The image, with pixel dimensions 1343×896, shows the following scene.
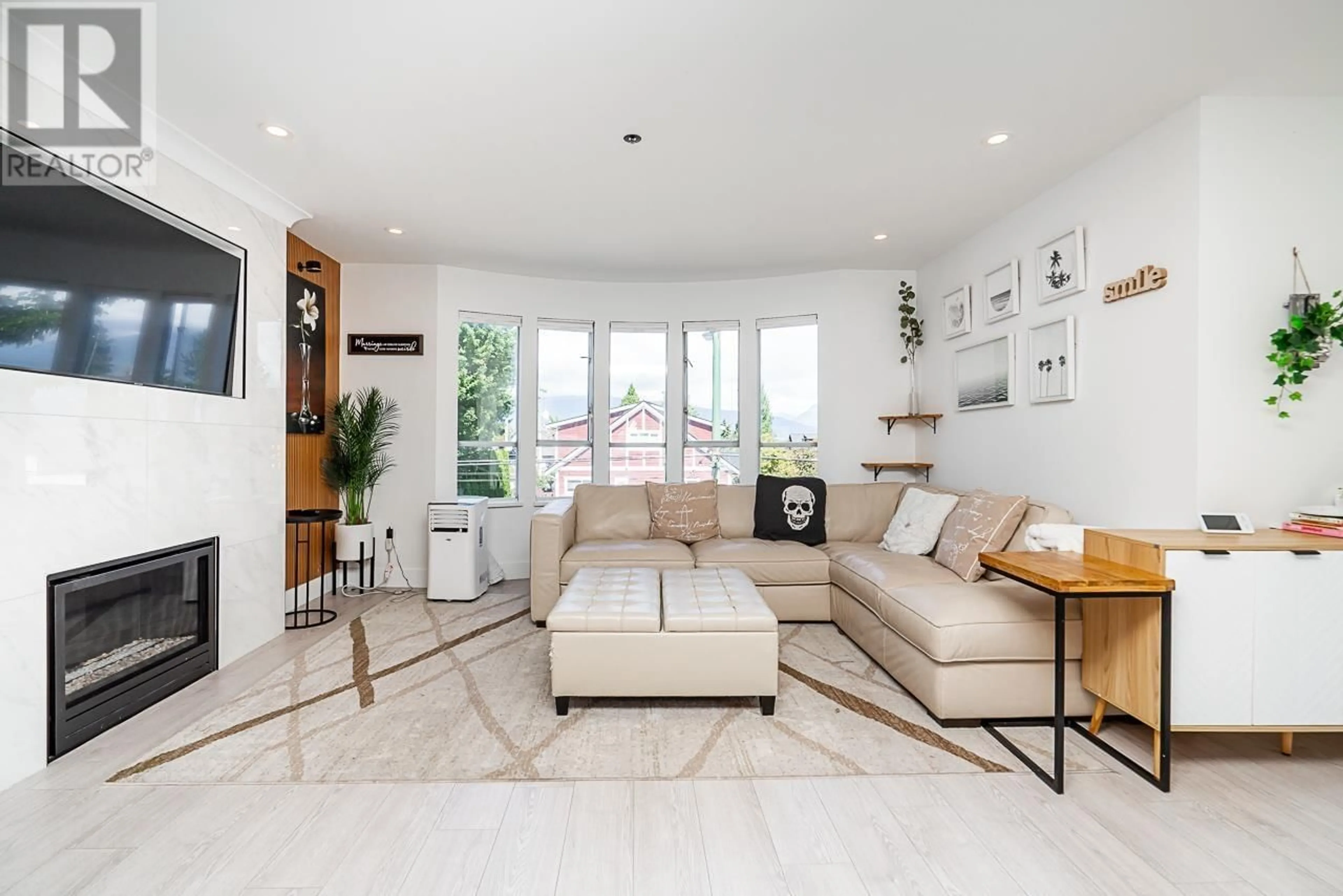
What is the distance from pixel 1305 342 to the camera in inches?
94.1

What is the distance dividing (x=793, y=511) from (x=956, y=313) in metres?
1.85

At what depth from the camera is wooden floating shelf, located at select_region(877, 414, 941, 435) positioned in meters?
4.85

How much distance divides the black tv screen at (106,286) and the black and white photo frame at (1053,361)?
14.5 ft

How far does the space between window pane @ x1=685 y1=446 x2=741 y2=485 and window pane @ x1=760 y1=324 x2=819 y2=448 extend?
24 cm

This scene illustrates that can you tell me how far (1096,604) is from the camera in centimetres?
253

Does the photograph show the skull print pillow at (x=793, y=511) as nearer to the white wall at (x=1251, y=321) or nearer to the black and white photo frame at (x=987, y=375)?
the black and white photo frame at (x=987, y=375)

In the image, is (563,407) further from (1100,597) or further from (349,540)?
(1100,597)

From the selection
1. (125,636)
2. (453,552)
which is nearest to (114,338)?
(125,636)

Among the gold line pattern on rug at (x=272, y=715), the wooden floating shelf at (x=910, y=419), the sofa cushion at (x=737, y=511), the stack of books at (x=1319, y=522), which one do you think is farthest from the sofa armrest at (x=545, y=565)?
the stack of books at (x=1319, y=522)

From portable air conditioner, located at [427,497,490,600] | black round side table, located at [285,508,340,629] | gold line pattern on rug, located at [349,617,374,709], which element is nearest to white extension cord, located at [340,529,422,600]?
black round side table, located at [285,508,340,629]

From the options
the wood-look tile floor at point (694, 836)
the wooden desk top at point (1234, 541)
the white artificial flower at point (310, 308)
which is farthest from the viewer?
the white artificial flower at point (310, 308)

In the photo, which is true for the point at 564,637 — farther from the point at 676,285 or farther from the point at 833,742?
the point at 676,285

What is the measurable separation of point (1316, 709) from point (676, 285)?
4.74 m

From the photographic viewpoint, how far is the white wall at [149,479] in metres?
2.19
